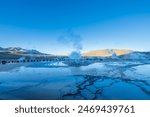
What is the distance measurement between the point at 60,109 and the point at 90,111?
3.07 feet

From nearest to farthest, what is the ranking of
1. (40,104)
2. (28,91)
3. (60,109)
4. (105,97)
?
(60,109), (40,104), (105,97), (28,91)

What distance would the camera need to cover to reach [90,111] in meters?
5.83

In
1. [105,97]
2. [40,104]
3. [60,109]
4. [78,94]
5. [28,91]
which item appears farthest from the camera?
[28,91]

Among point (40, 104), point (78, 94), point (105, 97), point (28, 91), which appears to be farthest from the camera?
point (28, 91)

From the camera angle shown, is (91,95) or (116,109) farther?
(91,95)

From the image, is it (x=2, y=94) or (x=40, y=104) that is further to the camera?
(x=2, y=94)

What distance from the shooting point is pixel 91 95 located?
9.45 meters

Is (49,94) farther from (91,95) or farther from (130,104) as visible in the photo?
(130,104)

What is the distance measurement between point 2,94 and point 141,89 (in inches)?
307

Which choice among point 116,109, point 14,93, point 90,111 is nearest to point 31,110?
point 90,111

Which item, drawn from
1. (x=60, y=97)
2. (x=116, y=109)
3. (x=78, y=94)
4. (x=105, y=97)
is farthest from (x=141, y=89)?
(x=116, y=109)

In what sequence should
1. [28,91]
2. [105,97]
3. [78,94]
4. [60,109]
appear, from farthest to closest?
[28,91] → [78,94] → [105,97] → [60,109]

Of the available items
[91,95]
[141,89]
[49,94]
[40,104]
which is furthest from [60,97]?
[141,89]

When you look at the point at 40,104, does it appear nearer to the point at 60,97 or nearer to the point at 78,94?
the point at 60,97
